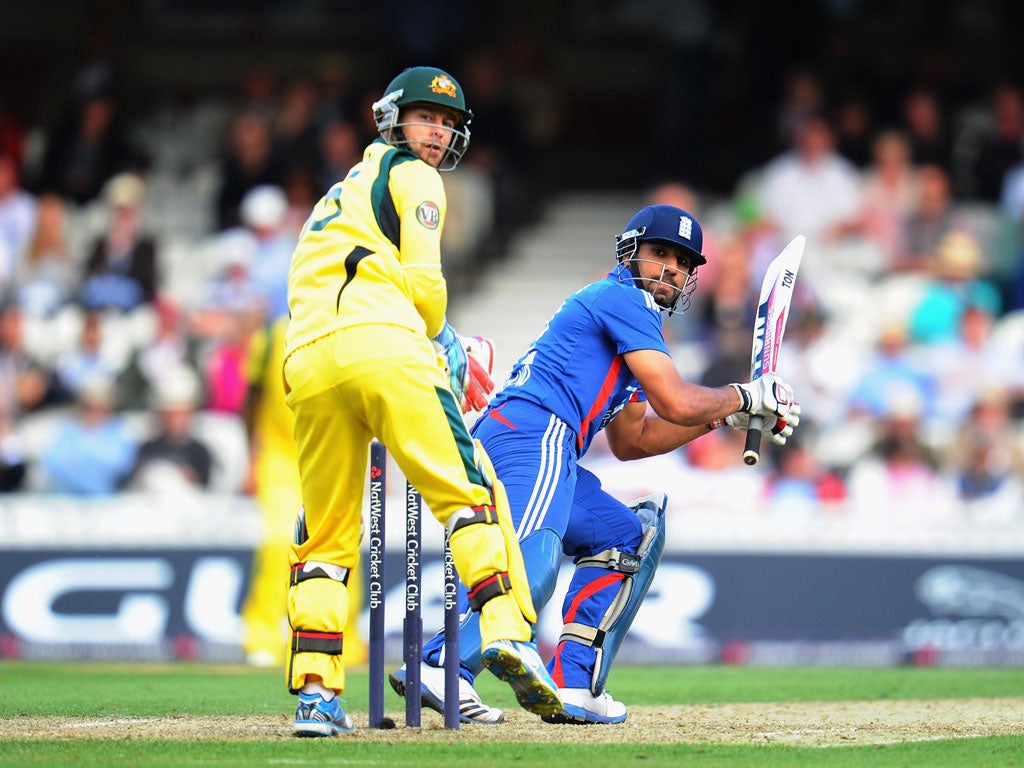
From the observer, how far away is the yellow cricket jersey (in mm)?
6020

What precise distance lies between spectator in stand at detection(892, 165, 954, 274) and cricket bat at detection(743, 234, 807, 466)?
769 cm

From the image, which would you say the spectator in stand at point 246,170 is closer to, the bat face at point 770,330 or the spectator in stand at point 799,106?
the spectator in stand at point 799,106

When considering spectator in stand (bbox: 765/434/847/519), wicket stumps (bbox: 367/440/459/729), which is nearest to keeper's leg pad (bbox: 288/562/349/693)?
wicket stumps (bbox: 367/440/459/729)

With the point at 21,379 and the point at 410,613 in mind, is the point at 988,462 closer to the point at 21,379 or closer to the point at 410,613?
the point at 410,613

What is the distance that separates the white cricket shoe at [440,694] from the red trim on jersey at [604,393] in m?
1.05

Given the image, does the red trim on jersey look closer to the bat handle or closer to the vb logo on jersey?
the bat handle

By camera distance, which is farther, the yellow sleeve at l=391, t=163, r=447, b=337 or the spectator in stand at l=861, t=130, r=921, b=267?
the spectator in stand at l=861, t=130, r=921, b=267

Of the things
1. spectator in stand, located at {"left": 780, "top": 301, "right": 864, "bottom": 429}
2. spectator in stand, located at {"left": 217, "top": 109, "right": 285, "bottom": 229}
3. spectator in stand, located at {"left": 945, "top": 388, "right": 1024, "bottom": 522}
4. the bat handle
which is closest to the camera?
the bat handle

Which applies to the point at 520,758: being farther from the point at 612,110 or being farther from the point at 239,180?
the point at 612,110

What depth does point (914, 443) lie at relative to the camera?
Result: 1282 cm

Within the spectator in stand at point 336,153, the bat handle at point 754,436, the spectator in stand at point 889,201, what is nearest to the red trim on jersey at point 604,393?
the bat handle at point 754,436

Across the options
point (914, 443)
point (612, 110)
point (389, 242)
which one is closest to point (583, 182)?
point (612, 110)

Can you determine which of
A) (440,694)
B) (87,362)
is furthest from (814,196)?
(440,694)

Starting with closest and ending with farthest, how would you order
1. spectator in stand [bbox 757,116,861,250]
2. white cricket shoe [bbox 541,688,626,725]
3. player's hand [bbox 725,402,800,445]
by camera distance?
player's hand [bbox 725,402,800,445] → white cricket shoe [bbox 541,688,626,725] → spectator in stand [bbox 757,116,861,250]
